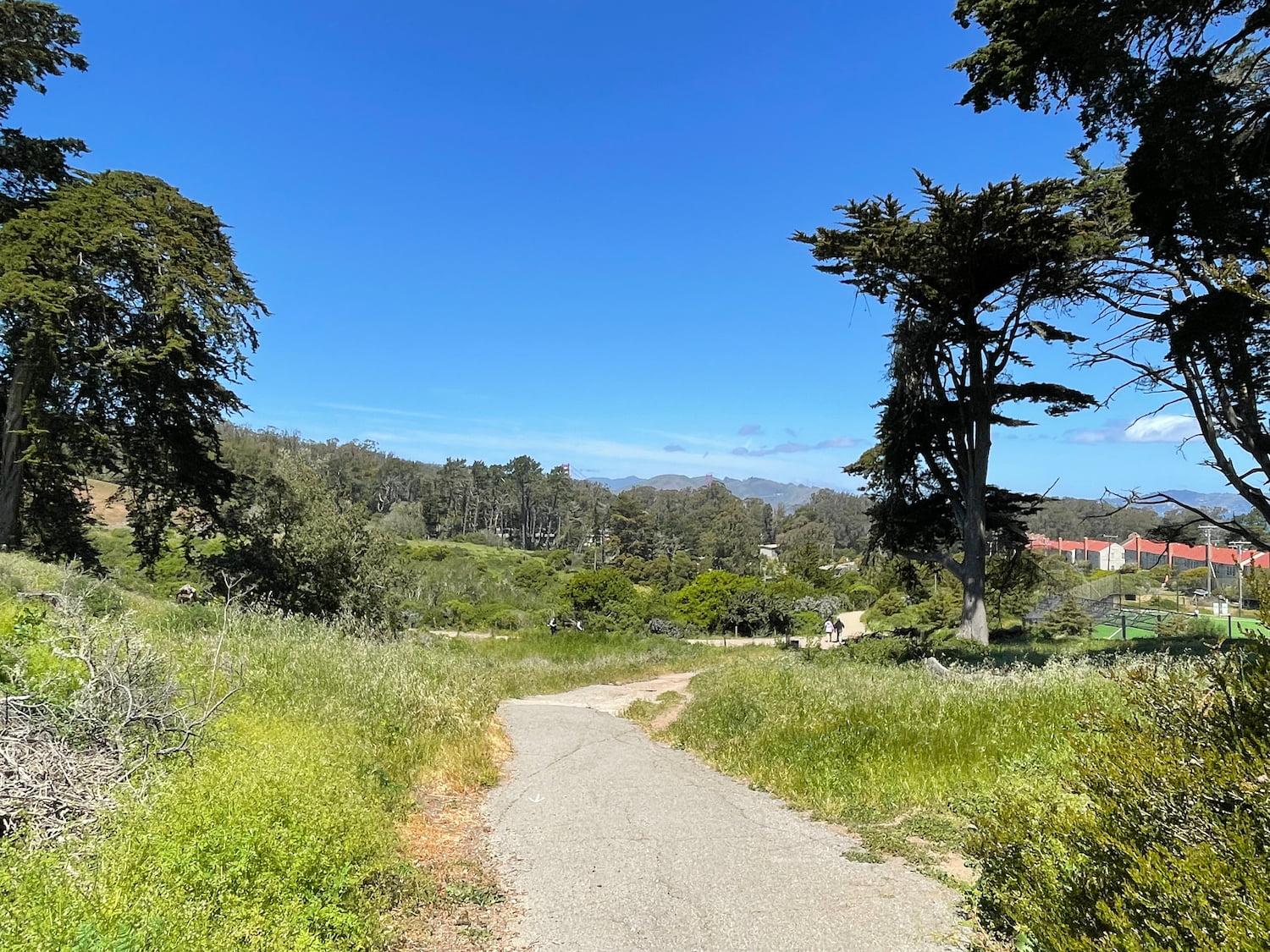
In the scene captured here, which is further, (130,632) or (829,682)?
(829,682)

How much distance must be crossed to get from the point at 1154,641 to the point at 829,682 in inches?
526

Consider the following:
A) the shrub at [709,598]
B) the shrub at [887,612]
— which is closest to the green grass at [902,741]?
the shrub at [709,598]

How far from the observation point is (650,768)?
28.2ft

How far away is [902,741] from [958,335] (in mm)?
15037

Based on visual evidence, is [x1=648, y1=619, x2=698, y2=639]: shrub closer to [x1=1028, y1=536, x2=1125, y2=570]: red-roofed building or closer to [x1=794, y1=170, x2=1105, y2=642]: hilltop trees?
[x1=794, y1=170, x2=1105, y2=642]: hilltop trees

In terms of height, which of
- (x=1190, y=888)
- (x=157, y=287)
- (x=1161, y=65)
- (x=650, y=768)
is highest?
(x=1161, y=65)

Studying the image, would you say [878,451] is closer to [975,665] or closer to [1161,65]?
[975,665]

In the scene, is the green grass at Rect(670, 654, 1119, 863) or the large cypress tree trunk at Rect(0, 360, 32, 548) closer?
the green grass at Rect(670, 654, 1119, 863)

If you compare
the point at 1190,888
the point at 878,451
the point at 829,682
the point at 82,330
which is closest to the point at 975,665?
the point at 829,682

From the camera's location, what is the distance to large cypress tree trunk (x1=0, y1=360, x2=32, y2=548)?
60.0 feet

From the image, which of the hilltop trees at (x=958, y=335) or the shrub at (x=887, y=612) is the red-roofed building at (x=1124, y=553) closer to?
the shrub at (x=887, y=612)

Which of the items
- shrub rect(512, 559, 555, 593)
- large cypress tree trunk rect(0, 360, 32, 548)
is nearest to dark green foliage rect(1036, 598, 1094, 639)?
large cypress tree trunk rect(0, 360, 32, 548)

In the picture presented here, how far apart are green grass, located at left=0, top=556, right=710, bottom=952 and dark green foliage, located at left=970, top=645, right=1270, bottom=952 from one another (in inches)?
116

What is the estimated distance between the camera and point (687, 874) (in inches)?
194
